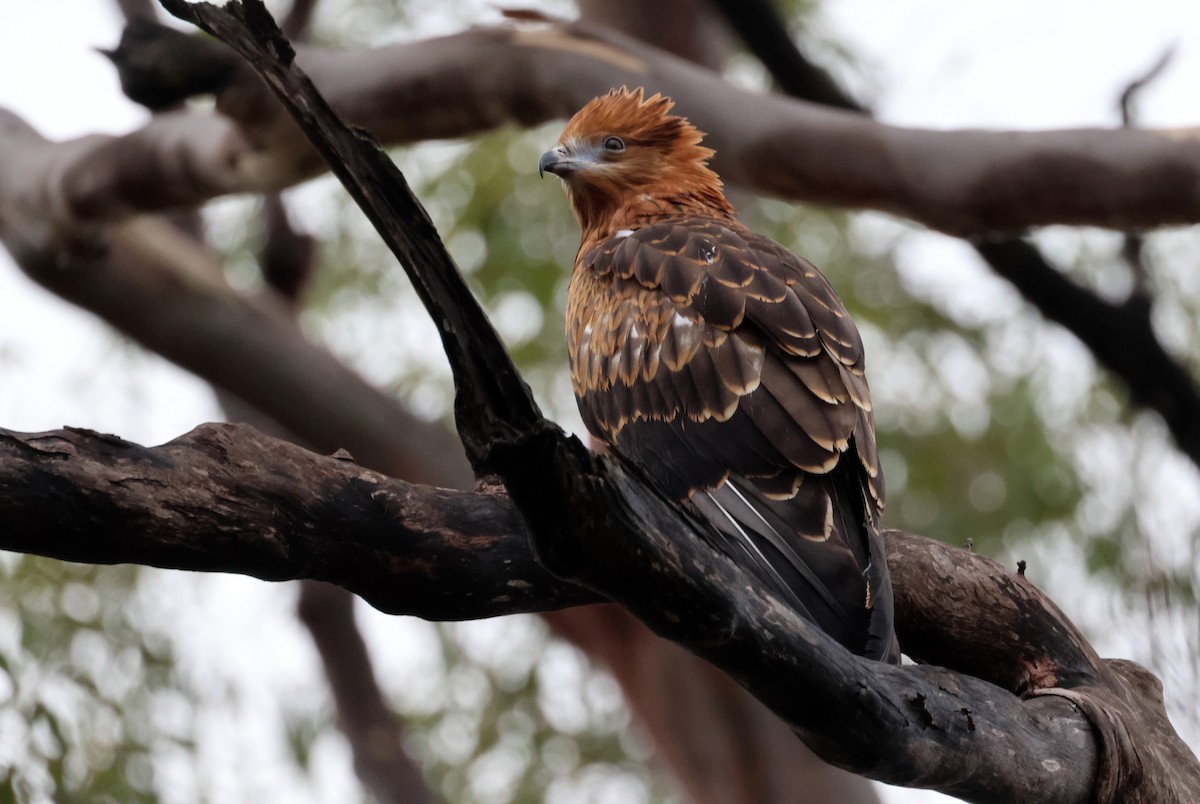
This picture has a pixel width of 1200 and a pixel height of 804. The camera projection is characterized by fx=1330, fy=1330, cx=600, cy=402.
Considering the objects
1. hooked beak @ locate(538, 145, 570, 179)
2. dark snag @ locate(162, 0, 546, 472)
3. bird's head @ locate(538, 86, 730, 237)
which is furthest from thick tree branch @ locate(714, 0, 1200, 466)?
dark snag @ locate(162, 0, 546, 472)

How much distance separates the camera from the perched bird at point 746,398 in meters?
3.99

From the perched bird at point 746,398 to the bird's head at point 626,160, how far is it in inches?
22.7

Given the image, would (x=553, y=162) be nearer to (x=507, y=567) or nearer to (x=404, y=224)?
(x=507, y=567)

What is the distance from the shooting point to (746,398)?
4.41m

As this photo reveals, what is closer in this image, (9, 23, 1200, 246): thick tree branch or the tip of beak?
the tip of beak

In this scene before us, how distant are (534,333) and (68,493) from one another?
8.46m

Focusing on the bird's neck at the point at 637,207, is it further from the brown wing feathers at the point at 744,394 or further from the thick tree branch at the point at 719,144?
the thick tree branch at the point at 719,144

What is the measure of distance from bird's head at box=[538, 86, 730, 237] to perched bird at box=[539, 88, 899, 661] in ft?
1.89

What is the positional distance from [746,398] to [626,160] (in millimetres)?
2421

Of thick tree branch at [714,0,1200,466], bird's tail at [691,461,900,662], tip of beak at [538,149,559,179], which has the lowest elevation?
bird's tail at [691,461,900,662]

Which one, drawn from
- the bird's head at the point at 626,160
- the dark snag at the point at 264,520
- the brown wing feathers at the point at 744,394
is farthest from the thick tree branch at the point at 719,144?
the dark snag at the point at 264,520

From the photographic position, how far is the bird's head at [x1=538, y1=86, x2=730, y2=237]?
6.43 metres

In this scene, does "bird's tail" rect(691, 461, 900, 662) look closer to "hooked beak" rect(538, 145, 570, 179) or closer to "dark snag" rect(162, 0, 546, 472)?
"dark snag" rect(162, 0, 546, 472)

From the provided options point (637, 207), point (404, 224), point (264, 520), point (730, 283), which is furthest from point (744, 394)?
point (637, 207)
